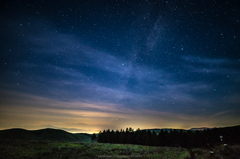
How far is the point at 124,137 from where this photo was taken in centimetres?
6838

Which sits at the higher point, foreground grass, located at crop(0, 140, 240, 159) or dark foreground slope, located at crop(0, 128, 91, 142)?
foreground grass, located at crop(0, 140, 240, 159)

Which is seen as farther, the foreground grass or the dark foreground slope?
the dark foreground slope

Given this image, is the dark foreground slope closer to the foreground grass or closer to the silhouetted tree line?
the silhouetted tree line

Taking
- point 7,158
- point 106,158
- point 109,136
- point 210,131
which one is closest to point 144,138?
point 109,136

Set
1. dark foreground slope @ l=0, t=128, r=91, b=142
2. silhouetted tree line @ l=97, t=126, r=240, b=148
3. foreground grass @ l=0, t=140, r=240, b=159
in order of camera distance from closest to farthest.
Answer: foreground grass @ l=0, t=140, r=240, b=159, silhouetted tree line @ l=97, t=126, r=240, b=148, dark foreground slope @ l=0, t=128, r=91, b=142

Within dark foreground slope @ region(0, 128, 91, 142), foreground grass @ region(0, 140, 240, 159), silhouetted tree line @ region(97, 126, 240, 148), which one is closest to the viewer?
foreground grass @ region(0, 140, 240, 159)

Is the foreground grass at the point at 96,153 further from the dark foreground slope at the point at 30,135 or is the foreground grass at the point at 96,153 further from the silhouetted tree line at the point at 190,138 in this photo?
the dark foreground slope at the point at 30,135

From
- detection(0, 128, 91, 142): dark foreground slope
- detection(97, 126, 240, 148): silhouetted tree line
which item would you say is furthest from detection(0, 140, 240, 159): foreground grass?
detection(0, 128, 91, 142): dark foreground slope

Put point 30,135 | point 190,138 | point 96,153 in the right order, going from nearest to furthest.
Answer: point 96,153
point 190,138
point 30,135

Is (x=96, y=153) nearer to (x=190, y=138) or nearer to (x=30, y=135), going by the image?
(x=190, y=138)

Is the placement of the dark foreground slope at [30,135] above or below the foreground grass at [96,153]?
below

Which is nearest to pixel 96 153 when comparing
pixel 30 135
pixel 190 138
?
pixel 190 138

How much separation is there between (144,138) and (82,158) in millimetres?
53539

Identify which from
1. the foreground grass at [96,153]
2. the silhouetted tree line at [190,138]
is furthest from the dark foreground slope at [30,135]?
the foreground grass at [96,153]
